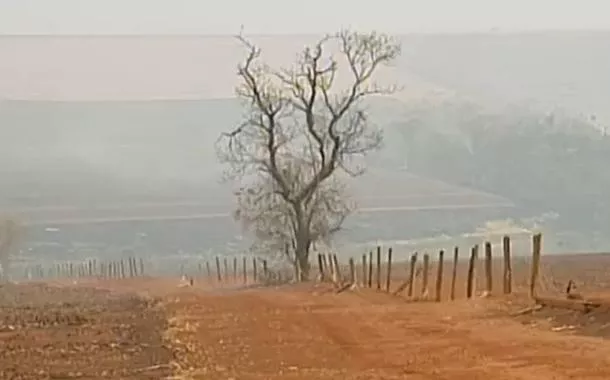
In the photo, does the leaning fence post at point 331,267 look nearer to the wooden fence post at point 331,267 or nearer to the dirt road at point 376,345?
the wooden fence post at point 331,267

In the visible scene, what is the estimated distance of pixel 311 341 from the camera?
63.5ft

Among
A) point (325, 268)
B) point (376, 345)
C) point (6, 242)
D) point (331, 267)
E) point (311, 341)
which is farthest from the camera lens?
point (6, 242)

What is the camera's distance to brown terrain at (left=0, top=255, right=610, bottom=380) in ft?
50.8

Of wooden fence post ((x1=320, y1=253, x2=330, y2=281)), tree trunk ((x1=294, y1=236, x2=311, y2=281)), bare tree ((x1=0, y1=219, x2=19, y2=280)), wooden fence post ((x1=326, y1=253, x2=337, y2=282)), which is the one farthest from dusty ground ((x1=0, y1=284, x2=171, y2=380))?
bare tree ((x1=0, y1=219, x2=19, y2=280))

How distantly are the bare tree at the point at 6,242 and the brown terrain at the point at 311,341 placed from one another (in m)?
47.6

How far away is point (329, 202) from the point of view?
47.0 m

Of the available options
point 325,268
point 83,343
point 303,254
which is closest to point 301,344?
point 83,343

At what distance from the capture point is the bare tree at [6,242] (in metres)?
74.9

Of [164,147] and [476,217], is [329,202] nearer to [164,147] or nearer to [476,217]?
[476,217]

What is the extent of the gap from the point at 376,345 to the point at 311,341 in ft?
4.84

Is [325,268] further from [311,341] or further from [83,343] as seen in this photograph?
[311,341]

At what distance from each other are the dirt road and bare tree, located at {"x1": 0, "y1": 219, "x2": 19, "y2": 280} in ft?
166

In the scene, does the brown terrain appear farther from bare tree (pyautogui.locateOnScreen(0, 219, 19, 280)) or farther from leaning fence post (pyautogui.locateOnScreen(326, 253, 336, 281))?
bare tree (pyautogui.locateOnScreen(0, 219, 19, 280))

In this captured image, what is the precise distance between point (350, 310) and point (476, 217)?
34.1 m
